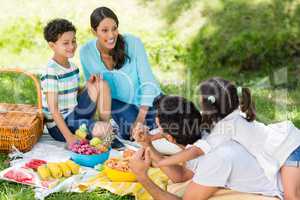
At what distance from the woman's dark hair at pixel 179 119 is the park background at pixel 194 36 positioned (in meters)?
2.56

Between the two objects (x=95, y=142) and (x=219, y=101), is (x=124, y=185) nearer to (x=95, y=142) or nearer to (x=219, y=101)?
(x=95, y=142)

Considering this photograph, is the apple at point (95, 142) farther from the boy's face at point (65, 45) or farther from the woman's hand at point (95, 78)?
the boy's face at point (65, 45)

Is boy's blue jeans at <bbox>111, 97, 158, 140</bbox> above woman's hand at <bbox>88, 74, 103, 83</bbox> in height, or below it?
below

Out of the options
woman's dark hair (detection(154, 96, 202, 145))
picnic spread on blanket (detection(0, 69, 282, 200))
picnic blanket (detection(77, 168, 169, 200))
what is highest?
woman's dark hair (detection(154, 96, 202, 145))

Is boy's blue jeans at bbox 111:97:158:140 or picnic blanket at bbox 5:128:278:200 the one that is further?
boy's blue jeans at bbox 111:97:158:140

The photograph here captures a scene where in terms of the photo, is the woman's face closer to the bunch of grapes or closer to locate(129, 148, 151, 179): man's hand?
the bunch of grapes

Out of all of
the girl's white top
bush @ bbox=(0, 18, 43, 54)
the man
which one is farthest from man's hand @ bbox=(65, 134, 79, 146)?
bush @ bbox=(0, 18, 43, 54)

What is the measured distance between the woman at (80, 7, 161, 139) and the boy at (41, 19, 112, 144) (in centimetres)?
13

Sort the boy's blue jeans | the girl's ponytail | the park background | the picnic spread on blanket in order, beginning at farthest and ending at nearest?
the park background, the boy's blue jeans, the picnic spread on blanket, the girl's ponytail

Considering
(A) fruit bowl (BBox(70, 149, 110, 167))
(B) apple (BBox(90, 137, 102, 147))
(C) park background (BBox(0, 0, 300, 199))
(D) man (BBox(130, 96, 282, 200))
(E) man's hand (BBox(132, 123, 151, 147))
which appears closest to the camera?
(D) man (BBox(130, 96, 282, 200))

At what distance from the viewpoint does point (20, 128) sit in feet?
12.5

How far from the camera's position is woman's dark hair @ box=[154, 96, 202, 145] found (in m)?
3.01

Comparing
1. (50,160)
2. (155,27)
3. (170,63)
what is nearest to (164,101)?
(50,160)

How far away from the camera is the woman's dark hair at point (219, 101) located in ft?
9.56
